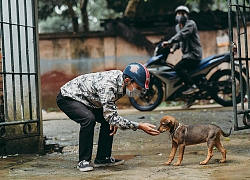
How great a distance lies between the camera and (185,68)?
9.04 metres

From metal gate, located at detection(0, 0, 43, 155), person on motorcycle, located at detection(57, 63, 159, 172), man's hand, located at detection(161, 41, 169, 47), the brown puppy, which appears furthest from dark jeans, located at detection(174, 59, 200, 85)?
the brown puppy

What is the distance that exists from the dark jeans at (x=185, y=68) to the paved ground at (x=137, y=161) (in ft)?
6.32

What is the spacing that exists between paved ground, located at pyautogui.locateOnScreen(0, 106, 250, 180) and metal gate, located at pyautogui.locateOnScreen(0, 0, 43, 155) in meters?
0.25

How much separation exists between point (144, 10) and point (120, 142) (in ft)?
32.8

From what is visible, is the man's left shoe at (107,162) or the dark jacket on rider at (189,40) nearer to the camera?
the man's left shoe at (107,162)

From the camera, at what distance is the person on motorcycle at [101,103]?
13.5 ft

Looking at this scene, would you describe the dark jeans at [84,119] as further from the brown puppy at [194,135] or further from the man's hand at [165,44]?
the man's hand at [165,44]

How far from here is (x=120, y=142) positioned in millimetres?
5824

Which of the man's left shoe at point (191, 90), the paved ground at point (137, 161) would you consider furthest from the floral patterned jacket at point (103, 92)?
the man's left shoe at point (191, 90)

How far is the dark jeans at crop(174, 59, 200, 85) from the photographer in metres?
8.81

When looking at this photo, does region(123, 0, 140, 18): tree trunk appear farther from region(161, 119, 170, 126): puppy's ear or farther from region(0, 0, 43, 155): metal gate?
region(161, 119, 170, 126): puppy's ear

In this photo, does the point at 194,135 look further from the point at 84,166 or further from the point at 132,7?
the point at 132,7

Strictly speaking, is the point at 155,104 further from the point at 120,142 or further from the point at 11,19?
the point at 11,19

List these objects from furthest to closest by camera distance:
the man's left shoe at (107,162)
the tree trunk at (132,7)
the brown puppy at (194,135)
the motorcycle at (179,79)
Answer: the tree trunk at (132,7) < the motorcycle at (179,79) < the man's left shoe at (107,162) < the brown puppy at (194,135)
